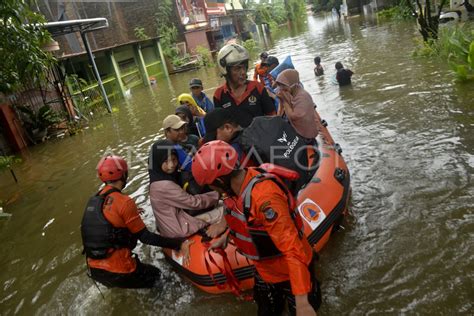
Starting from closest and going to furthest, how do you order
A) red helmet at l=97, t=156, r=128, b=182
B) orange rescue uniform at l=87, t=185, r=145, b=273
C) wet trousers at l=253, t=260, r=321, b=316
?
1. wet trousers at l=253, t=260, r=321, b=316
2. orange rescue uniform at l=87, t=185, r=145, b=273
3. red helmet at l=97, t=156, r=128, b=182

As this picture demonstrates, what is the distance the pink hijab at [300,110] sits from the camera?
4031 millimetres

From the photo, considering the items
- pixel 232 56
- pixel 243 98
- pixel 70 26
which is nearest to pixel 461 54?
pixel 243 98

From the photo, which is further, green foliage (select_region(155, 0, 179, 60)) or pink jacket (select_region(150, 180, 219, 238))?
green foliage (select_region(155, 0, 179, 60))

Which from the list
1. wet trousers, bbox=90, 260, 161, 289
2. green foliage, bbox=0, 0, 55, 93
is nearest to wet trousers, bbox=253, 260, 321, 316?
wet trousers, bbox=90, 260, 161, 289

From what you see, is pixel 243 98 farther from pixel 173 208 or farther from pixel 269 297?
pixel 269 297

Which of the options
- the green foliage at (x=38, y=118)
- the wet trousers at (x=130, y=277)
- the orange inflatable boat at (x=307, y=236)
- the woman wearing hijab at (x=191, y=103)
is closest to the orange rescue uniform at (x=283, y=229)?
the orange inflatable boat at (x=307, y=236)

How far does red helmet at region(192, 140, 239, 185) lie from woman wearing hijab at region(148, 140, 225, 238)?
1400 millimetres

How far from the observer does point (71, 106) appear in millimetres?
13062

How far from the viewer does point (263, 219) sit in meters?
1.92

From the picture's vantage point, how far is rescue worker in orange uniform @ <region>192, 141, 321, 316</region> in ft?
6.23

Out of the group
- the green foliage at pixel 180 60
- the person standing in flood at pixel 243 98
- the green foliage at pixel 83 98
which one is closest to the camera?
the person standing in flood at pixel 243 98

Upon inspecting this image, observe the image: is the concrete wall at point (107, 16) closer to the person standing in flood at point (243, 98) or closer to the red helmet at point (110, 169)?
the person standing in flood at point (243, 98)

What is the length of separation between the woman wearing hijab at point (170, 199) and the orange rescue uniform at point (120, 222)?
0.37m

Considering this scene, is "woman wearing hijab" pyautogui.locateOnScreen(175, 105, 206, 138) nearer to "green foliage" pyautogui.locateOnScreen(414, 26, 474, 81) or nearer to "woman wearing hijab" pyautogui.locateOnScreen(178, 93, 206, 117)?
"woman wearing hijab" pyautogui.locateOnScreen(178, 93, 206, 117)
